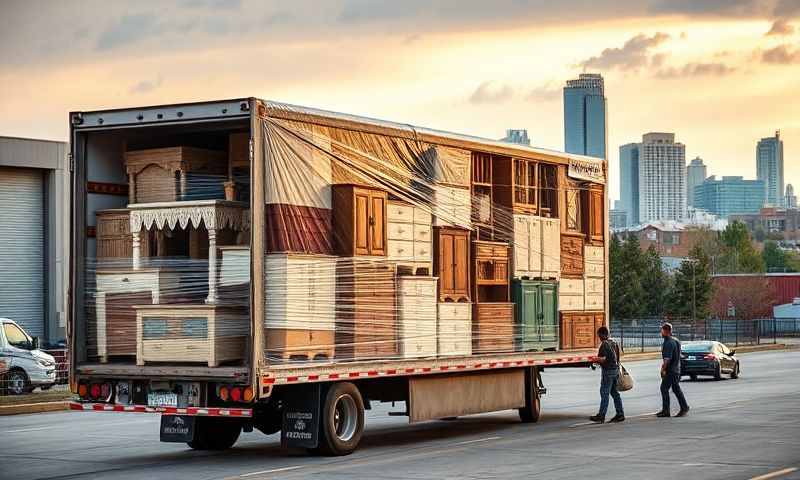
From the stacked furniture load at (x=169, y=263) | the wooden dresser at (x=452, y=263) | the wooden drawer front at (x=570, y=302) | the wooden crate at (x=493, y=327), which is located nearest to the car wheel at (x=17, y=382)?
the wooden drawer front at (x=570, y=302)

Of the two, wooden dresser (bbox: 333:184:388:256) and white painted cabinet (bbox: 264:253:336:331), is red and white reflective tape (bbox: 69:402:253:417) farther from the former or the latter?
wooden dresser (bbox: 333:184:388:256)

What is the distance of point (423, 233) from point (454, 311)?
4.26 feet

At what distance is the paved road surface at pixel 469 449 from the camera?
15.2 meters

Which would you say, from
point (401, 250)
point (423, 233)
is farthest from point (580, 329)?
point (401, 250)

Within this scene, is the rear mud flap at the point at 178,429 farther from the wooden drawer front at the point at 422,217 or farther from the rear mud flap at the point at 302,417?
the wooden drawer front at the point at 422,217

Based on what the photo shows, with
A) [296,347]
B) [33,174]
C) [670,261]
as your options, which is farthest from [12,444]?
[670,261]

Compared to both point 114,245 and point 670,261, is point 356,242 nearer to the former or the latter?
point 114,245

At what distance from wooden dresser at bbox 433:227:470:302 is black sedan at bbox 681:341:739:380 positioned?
1914cm

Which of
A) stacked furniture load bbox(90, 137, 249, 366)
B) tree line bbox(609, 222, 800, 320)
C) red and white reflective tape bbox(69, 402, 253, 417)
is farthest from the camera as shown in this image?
tree line bbox(609, 222, 800, 320)

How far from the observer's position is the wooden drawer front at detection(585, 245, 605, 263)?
22.7 meters

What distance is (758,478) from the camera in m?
14.1

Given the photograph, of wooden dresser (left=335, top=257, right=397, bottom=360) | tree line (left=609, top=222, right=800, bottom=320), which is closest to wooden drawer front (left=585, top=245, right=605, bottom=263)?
wooden dresser (left=335, top=257, right=397, bottom=360)

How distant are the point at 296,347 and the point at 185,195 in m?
2.47

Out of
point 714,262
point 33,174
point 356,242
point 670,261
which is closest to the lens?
point 356,242
